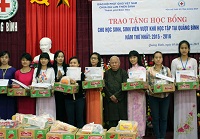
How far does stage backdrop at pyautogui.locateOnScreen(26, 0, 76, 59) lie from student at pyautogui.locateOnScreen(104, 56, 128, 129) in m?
1.29

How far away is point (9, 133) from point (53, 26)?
9.83 ft

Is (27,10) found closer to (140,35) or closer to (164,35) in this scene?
(140,35)

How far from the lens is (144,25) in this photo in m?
4.80

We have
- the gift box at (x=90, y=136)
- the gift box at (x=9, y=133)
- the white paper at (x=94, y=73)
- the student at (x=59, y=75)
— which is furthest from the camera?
the student at (x=59, y=75)

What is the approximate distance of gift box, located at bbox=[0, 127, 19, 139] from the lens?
2172 millimetres

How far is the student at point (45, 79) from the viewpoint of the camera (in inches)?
149

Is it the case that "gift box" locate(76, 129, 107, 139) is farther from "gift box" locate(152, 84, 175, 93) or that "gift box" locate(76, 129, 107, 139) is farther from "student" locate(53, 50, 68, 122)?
"student" locate(53, 50, 68, 122)

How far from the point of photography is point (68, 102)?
379cm

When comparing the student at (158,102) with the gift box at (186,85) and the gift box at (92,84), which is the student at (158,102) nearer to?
the gift box at (186,85)

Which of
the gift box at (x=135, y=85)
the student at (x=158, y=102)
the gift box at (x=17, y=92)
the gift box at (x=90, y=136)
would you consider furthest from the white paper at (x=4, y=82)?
the gift box at (x=90, y=136)

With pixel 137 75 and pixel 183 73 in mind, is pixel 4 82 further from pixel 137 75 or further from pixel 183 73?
pixel 183 73

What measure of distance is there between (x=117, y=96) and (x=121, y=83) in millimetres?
176

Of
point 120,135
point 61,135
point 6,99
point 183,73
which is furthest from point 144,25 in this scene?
point 61,135

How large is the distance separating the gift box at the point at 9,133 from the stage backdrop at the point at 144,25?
2847 mm
